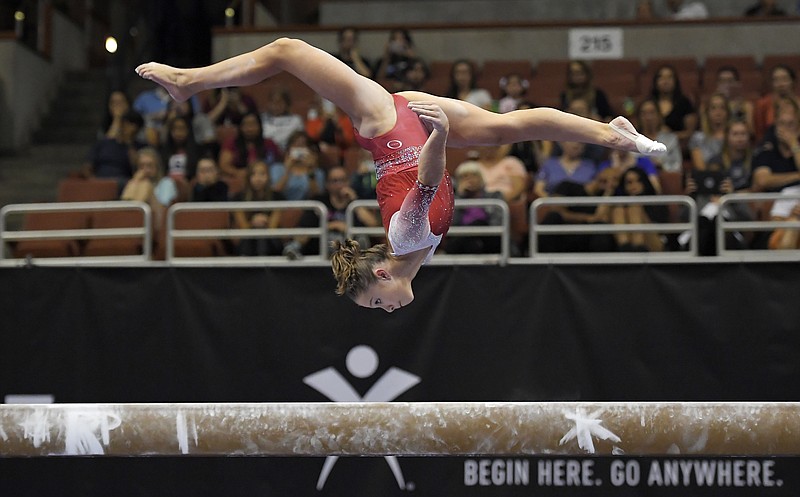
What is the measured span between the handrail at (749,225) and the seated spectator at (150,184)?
435 cm

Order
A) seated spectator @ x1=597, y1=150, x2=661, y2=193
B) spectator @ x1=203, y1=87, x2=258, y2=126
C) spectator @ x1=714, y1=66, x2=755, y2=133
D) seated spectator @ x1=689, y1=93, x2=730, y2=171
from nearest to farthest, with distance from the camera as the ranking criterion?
seated spectator @ x1=597, y1=150, x2=661, y2=193
seated spectator @ x1=689, y1=93, x2=730, y2=171
spectator @ x1=714, y1=66, x2=755, y2=133
spectator @ x1=203, y1=87, x2=258, y2=126

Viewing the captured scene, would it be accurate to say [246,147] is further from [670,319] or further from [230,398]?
[670,319]

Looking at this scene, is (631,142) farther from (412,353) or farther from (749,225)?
(412,353)

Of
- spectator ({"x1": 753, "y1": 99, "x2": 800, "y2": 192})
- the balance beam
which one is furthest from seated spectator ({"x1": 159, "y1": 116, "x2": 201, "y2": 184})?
the balance beam

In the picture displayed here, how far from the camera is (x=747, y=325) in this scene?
23.5 feet

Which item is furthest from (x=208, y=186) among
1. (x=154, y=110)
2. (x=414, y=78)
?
(x=414, y=78)

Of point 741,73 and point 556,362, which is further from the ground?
point 741,73

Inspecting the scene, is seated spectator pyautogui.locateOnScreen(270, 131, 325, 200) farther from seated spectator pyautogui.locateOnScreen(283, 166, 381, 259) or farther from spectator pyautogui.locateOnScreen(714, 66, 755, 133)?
spectator pyautogui.locateOnScreen(714, 66, 755, 133)

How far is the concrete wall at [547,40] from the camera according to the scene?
11500 mm

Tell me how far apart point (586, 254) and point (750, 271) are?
3.79 ft

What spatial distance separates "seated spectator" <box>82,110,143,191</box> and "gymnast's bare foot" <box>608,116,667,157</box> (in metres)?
5.48

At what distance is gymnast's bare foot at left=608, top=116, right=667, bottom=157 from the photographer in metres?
4.80

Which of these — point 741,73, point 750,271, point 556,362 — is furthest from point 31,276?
point 741,73

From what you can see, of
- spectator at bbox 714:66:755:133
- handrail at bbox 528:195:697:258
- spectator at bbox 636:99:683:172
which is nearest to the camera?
handrail at bbox 528:195:697:258
